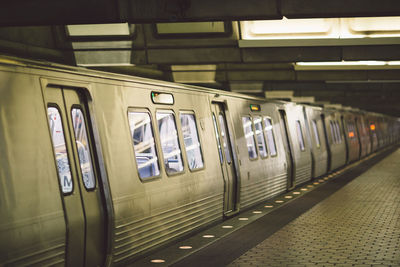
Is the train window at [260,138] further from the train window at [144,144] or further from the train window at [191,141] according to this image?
the train window at [144,144]

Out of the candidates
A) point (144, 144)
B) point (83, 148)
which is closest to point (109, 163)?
point (83, 148)

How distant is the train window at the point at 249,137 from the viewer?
1351 centimetres

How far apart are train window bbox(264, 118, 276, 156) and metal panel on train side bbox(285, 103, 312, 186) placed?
6.53ft

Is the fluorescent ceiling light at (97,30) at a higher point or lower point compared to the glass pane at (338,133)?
higher

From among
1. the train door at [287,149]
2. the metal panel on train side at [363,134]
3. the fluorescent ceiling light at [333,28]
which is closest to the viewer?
the fluorescent ceiling light at [333,28]

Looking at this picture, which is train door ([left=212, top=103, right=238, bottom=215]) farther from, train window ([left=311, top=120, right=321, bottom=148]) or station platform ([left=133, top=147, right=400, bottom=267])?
train window ([left=311, top=120, right=321, bottom=148])

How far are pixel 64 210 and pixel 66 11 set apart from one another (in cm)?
248

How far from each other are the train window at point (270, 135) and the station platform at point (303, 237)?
4.34 feet

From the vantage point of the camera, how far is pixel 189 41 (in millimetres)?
12336

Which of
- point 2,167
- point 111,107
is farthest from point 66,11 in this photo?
point 2,167

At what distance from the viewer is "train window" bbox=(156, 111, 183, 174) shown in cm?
910

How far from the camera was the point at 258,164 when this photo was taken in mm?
14031

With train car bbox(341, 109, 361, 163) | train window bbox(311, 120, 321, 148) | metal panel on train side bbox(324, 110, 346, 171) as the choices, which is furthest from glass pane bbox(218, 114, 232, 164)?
train car bbox(341, 109, 361, 163)

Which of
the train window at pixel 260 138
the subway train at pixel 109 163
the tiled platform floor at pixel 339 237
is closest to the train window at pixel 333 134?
the tiled platform floor at pixel 339 237
